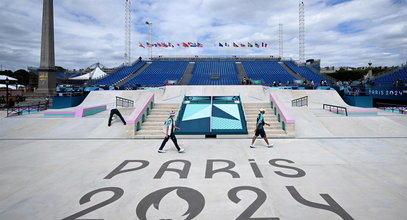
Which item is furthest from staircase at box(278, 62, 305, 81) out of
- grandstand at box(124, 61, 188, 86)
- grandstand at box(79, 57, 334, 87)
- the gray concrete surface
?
the gray concrete surface

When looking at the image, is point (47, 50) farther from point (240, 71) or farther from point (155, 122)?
point (240, 71)

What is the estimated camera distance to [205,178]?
19.2ft

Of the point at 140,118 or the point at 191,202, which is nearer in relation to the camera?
the point at 191,202

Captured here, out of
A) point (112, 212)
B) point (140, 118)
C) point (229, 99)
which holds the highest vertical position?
point (229, 99)

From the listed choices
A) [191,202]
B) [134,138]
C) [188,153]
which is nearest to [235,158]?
[188,153]

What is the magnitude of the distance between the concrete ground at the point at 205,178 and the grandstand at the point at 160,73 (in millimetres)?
31204

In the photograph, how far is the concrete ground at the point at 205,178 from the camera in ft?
14.0

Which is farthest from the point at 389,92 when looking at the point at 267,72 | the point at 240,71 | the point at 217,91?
the point at 240,71

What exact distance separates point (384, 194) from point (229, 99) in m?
10.7

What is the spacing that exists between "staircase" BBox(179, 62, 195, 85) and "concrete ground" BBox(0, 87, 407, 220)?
30.5 meters

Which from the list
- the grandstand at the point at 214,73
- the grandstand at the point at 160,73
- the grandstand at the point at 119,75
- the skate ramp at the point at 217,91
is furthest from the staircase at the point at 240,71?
the grandstand at the point at 119,75

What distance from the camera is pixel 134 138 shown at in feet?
35.7

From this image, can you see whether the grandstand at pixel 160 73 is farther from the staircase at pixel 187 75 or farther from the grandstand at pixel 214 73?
the grandstand at pixel 214 73

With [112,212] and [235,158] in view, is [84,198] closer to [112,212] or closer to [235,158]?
[112,212]
